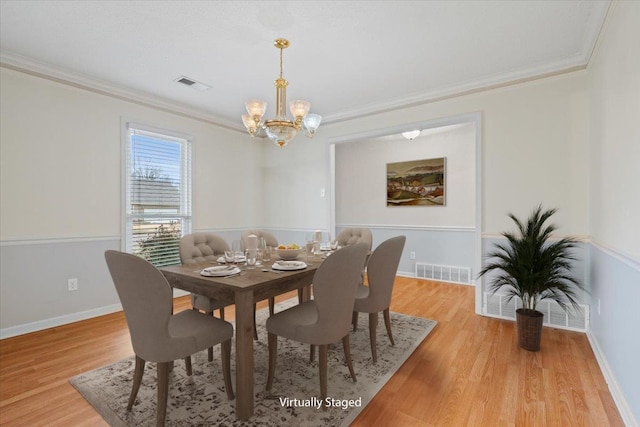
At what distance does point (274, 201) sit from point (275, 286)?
11.9 ft

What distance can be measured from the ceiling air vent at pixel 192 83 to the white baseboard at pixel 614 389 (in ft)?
14.0

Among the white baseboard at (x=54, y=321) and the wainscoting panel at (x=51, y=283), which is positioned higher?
the wainscoting panel at (x=51, y=283)

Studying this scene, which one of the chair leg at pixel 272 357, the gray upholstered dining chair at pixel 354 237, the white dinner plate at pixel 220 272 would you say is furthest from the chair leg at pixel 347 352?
the gray upholstered dining chair at pixel 354 237

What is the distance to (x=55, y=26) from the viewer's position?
228cm

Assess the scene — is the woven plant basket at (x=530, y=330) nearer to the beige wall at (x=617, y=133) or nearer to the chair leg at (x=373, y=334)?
the beige wall at (x=617, y=133)

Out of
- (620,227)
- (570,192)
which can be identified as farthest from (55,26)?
(570,192)

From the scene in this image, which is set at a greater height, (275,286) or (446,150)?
(446,150)

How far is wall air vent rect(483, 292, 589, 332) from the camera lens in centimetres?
283

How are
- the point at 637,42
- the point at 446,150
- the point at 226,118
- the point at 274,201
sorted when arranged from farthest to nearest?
the point at 274,201, the point at 446,150, the point at 226,118, the point at 637,42

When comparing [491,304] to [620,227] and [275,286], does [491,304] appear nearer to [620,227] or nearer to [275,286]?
[620,227]

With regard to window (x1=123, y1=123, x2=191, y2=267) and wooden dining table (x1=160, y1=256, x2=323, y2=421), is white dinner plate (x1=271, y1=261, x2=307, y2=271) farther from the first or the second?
window (x1=123, y1=123, x2=191, y2=267)

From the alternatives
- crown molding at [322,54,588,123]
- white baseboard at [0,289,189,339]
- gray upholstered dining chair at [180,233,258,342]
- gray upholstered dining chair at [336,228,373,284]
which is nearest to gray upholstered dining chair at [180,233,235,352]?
gray upholstered dining chair at [180,233,258,342]

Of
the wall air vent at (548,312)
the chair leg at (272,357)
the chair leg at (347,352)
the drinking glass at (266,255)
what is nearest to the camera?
the chair leg at (272,357)

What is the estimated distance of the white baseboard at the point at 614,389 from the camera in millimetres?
1594
